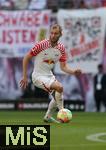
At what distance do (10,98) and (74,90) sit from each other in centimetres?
232

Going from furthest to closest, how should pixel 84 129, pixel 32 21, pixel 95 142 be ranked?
pixel 32 21
pixel 84 129
pixel 95 142

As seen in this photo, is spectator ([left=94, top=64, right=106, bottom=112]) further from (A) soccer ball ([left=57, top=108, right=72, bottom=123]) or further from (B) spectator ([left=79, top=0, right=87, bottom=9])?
(A) soccer ball ([left=57, top=108, right=72, bottom=123])

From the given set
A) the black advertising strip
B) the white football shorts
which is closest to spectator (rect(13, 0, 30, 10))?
the white football shorts

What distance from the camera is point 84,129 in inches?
622

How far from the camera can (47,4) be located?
2612cm

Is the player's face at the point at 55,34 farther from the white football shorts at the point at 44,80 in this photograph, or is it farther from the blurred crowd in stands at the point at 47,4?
the blurred crowd in stands at the point at 47,4

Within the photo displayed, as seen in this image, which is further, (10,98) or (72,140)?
(10,98)

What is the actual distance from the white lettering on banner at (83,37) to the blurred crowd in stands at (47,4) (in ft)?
1.48

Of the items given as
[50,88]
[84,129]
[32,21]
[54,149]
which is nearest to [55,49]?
[50,88]

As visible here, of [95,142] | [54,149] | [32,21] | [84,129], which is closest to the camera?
[54,149]

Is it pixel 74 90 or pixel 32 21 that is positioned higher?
pixel 32 21

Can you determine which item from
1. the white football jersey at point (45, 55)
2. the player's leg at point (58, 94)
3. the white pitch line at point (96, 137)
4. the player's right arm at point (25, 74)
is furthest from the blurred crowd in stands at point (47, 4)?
the white pitch line at point (96, 137)

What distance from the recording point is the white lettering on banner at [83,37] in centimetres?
2559

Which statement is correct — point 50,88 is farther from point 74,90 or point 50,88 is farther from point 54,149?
point 74,90
